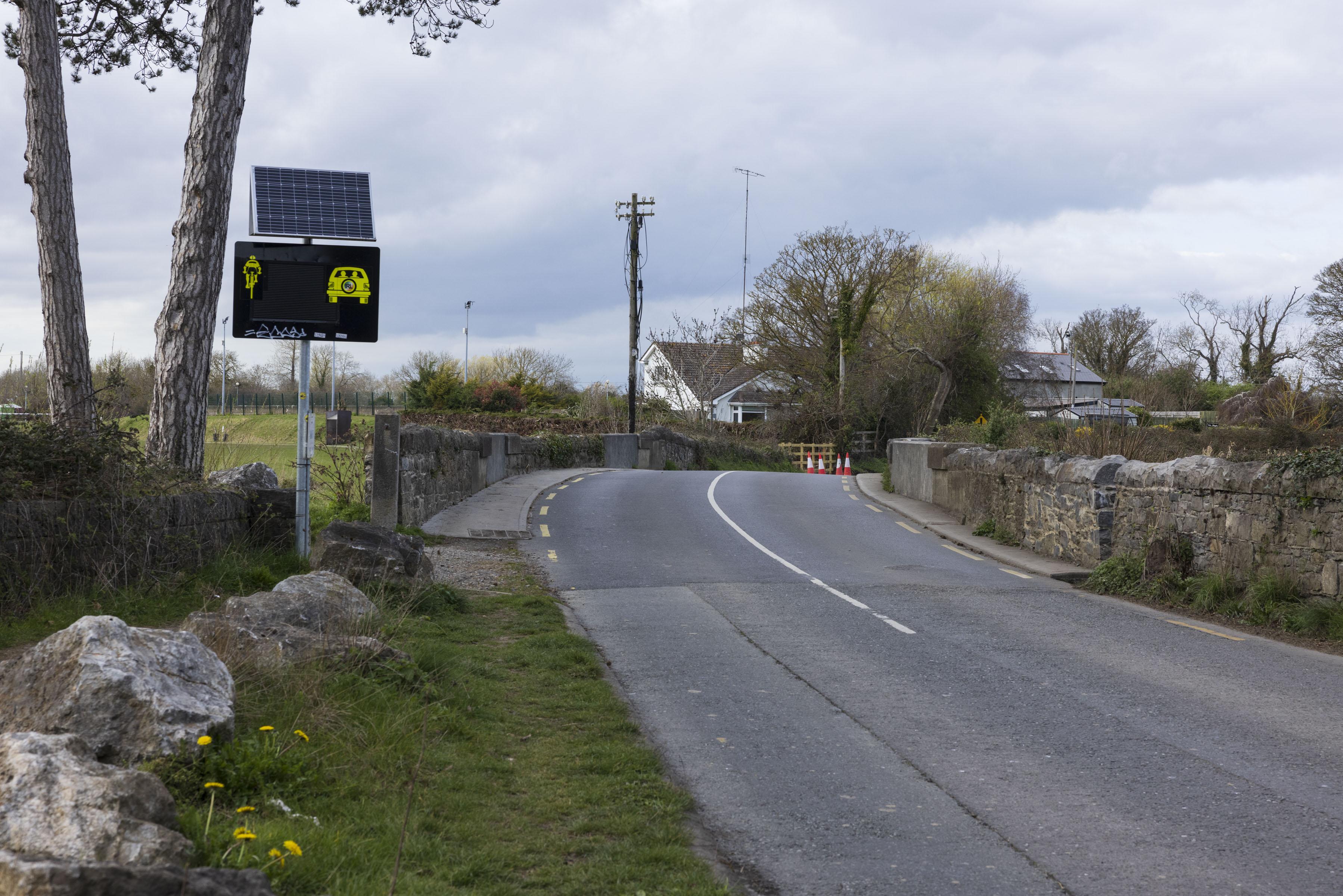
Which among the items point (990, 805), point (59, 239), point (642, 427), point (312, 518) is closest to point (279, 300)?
point (59, 239)

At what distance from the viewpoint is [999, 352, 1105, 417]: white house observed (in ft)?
195

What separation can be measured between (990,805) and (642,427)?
40274 millimetres

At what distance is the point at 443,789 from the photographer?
5184 mm

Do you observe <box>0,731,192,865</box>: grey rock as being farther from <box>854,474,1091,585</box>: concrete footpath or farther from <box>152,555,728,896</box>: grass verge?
<box>854,474,1091,585</box>: concrete footpath

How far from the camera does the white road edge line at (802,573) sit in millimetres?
10578

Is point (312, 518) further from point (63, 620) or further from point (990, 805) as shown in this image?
point (990, 805)

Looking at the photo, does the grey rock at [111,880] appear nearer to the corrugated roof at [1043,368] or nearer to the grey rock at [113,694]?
the grey rock at [113,694]

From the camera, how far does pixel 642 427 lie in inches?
1791

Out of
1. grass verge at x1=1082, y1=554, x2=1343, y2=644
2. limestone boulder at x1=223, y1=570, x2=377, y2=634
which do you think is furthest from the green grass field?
grass verge at x1=1082, y1=554, x2=1343, y2=644

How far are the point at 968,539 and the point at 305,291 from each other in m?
11.8

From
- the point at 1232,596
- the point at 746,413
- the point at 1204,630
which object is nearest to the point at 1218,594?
the point at 1232,596

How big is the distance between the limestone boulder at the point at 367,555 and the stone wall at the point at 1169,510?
354 inches

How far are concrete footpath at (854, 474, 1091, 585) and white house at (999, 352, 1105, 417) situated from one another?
27.1 meters

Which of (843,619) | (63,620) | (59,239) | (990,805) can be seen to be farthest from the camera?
(59,239)
